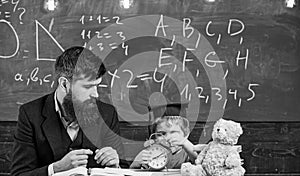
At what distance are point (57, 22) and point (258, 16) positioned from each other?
4.56 feet

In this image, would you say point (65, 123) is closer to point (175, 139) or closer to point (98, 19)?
point (175, 139)

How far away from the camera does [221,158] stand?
2.14 m

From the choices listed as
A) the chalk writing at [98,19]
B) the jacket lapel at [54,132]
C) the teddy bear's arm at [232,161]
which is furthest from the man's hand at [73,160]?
the chalk writing at [98,19]

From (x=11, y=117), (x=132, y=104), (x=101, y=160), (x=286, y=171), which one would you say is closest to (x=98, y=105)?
(x=101, y=160)

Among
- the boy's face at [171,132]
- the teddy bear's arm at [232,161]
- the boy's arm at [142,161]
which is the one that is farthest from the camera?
the boy's face at [171,132]

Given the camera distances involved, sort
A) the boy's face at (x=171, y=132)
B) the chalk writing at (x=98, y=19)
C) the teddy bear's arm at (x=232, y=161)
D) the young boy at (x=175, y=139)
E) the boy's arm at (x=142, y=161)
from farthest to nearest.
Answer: the chalk writing at (x=98, y=19), the boy's face at (x=171, y=132), the young boy at (x=175, y=139), the boy's arm at (x=142, y=161), the teddy bear's arm at (x=232, y=161)

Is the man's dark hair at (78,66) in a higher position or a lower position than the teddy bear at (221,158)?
higher

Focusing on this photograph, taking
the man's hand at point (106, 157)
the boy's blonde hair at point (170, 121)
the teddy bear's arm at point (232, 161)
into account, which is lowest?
the man's hand at point (106, 157)

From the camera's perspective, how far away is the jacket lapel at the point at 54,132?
2.37 m

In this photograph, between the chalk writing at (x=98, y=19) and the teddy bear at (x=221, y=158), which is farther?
the chalk writing at (x=98, y=19)

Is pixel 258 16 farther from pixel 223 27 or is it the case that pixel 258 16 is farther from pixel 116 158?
pixel 116 158

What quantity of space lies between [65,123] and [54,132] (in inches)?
2.7

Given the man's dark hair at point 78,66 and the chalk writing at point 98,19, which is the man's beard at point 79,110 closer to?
the man's dark hair at point 78,66

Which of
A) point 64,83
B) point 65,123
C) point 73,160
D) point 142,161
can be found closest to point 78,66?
point 64,83
